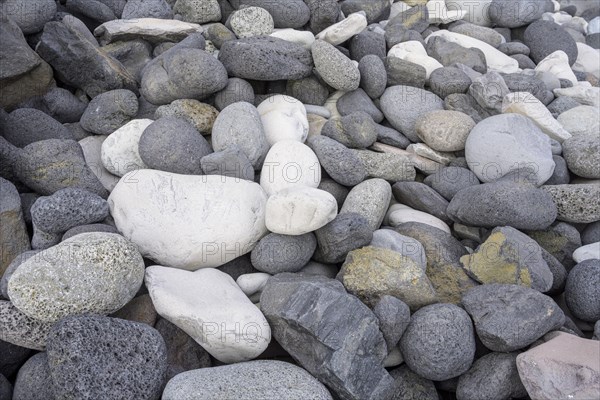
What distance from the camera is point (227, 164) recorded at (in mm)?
3484

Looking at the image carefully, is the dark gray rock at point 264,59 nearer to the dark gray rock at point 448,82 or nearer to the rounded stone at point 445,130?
the rounded stone at point 445,130

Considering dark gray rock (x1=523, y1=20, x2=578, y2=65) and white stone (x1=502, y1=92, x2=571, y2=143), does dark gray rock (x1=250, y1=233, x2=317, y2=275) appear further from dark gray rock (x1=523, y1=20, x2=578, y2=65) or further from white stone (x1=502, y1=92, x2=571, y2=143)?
dark gray rock (x1=523, y1=20, x2=578, y2=65)

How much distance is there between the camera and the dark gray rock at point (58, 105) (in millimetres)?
4172

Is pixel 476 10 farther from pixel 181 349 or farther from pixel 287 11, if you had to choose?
pixel 181 349

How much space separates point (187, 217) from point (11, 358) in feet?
3.63

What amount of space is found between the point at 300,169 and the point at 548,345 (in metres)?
1.68

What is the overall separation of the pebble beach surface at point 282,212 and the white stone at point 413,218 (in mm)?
21

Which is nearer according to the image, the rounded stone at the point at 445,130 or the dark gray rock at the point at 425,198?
the dark gray rock at the point at 425,198

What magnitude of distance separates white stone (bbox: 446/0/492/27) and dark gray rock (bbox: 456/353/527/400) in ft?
15.0

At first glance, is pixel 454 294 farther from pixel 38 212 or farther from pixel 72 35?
pixel 72 35

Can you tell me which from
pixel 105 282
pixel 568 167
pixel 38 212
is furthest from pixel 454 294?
pixel 38 212

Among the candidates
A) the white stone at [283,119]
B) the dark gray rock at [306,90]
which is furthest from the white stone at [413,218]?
the dark gray rock at [306,90]

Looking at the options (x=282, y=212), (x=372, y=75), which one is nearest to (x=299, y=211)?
(x=282, y=212)

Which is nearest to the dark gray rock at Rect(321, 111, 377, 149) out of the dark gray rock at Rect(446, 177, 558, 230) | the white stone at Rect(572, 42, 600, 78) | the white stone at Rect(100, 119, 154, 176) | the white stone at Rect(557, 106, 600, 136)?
the dark gray rock at Rect(446, 177, 558, 230)
